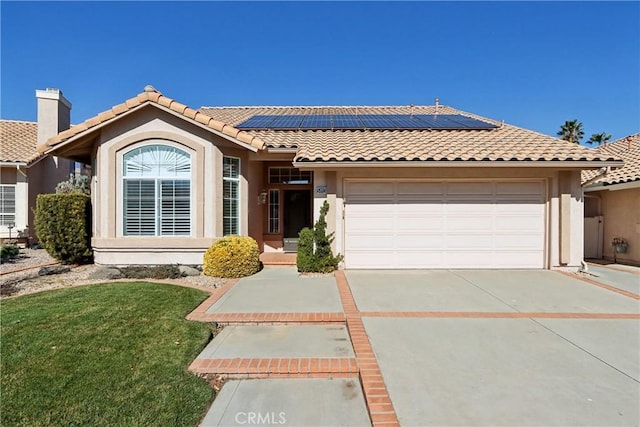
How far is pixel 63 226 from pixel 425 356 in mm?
10597

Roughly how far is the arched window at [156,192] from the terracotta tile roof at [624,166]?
1227 cm

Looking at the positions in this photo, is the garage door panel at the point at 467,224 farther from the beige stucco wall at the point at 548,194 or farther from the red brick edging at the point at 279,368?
the red brick edging at the point at 279,368

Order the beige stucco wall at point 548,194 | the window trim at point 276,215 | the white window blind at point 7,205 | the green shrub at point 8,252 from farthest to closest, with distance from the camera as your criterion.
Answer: the white window blind at point 7,205, the window trim at point 276,215, the green shrub at point 8,252, the beige stucco wall at point 548,194

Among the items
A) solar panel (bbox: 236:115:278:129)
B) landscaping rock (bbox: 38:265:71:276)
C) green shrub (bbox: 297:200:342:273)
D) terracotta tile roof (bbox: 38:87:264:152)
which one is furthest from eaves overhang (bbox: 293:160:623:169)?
landscaping rock (bbox: 38:265:71:276)

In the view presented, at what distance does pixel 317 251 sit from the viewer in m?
9.48

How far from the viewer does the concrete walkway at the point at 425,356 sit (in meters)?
3.39

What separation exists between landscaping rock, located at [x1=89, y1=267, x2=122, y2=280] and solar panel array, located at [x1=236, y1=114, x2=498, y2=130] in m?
6.64

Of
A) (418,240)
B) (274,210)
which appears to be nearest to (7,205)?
(274,210)

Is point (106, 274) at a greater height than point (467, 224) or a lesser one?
lesser

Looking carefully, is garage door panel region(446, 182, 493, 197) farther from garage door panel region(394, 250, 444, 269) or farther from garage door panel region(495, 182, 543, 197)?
garage door panel region(394, 250, 444, 269)

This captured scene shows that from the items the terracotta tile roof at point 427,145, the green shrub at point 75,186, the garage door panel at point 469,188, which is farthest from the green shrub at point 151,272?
the garage door panel at point 469,188

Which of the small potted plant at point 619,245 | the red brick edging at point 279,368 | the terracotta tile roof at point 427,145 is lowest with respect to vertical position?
the red brick edging at point 279,368

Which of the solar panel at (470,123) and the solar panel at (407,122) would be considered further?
the solar panel at (407,122)

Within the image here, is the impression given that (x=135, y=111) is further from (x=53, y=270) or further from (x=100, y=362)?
(x=100, y=362)
